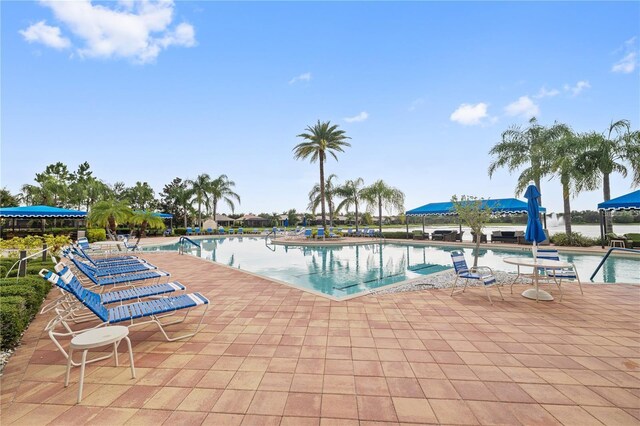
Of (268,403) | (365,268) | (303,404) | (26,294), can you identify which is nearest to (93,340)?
Answer: (268,403)

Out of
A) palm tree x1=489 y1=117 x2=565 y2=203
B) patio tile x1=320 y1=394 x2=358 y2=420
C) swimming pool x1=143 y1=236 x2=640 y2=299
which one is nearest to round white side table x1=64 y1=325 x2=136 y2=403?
patio tile x1=320 y1=394 x2=358 y2=420

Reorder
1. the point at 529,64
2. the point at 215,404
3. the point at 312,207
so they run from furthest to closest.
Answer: the point at 312,207 → the point at 529,64 → the point at 215,404

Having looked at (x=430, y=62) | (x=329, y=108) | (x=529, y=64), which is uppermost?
(x=329, y=108)

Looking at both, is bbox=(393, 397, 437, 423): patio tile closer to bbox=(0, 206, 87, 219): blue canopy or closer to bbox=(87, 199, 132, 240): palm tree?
bbox=(0, 206, 87, 219): blue canopy

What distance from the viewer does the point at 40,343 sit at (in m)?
3.46

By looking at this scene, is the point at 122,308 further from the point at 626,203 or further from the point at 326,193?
the point at 326,193

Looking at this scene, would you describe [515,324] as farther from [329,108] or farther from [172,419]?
[329,108]

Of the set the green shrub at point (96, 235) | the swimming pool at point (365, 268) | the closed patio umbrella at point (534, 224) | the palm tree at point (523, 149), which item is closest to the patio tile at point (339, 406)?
the swimming pool at point (365, 268)

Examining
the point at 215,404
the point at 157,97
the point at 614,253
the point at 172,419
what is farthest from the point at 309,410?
the point at 157,97

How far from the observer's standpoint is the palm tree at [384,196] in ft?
84.1

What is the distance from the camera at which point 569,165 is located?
14.4m

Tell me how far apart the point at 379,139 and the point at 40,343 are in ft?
75.9

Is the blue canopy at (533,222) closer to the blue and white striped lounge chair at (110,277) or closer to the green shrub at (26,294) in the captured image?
the blue and white striped lounge chair at (110,277)

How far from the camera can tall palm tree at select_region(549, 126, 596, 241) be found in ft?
47.5
